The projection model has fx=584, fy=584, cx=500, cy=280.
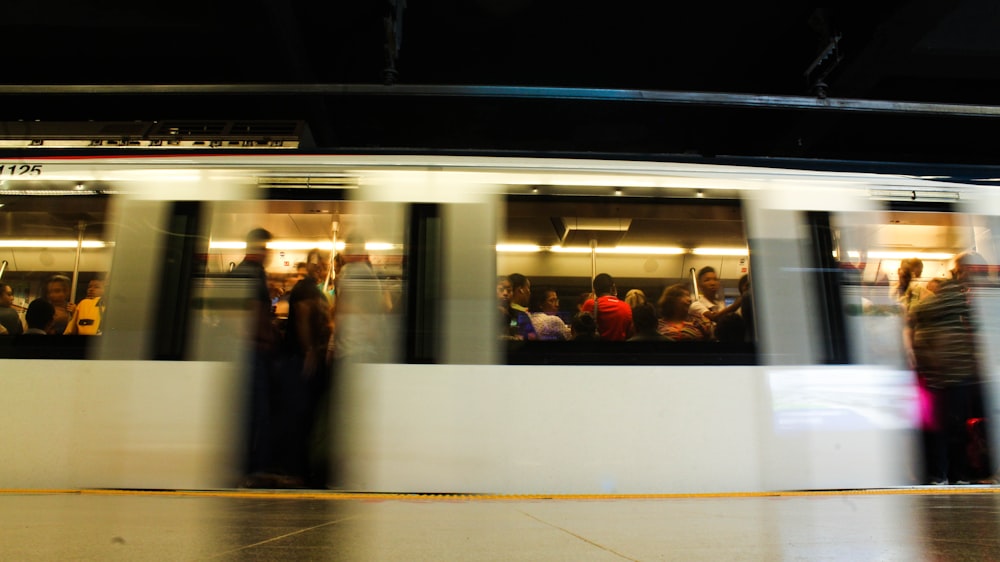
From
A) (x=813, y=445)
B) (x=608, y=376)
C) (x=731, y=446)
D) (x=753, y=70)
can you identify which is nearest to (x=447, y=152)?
(x=608, y=376)

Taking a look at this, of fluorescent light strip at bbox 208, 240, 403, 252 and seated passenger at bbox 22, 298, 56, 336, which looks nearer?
seated passenger at bbox 22, 298, 56, 336

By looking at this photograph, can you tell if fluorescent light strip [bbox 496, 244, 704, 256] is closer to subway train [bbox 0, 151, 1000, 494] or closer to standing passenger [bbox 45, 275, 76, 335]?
subway train [bbox 0, 151, 1000, 494]

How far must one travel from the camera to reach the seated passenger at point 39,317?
136 inches

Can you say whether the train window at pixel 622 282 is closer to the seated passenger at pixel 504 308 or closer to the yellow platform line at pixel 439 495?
the seated passenger at pixel 504 308

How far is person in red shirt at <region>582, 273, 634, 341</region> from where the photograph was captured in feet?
11.5

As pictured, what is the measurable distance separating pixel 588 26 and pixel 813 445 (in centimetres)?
406

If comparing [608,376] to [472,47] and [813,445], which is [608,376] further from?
[472,47]

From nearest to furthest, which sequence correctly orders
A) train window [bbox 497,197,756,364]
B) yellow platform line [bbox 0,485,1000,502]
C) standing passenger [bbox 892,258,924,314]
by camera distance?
yellow platform line [bbox 0,485,1000,502], train window [bbox 497,197,756,364], standing passenger [bbox 892,258,924,314]

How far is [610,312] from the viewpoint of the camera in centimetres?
353

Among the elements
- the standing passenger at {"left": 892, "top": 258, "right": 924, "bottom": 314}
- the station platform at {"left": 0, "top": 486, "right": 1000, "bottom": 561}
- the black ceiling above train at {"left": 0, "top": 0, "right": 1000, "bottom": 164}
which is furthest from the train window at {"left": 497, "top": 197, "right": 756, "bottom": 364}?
the black ceiling above train at {"left": 0, "top": 0, "right": 1000, "bottom": 164}

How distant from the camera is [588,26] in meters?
5.49

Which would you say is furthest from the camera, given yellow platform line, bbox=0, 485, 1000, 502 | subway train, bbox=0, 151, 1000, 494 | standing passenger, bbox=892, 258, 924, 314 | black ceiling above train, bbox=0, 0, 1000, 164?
black ceiling above train, bbox=0, 0, 1000, 164

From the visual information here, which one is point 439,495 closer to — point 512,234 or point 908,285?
point 512,234

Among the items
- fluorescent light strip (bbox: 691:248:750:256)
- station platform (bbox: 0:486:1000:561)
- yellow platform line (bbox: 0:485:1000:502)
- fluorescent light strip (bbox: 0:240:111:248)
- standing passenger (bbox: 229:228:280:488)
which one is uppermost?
fluorescent light strip (bbox: 0:240:111:248)
